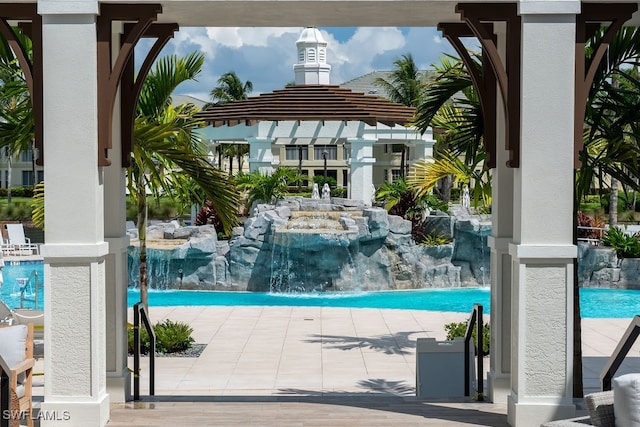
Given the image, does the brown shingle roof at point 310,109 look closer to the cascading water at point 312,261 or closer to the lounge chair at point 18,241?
the cascading water at point 312,261

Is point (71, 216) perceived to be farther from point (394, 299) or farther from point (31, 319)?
point (394, 299)

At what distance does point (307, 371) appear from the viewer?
38.7 feet

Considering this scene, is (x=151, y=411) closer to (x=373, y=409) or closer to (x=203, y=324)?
(x=373, y=409)

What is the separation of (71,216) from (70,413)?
1.60 metres

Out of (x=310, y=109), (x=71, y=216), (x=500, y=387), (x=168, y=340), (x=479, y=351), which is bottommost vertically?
(x=168, y=340)

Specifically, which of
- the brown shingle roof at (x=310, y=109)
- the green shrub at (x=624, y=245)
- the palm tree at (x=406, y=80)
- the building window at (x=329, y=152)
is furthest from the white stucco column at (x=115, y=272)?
the building window at (x=329, y=152)

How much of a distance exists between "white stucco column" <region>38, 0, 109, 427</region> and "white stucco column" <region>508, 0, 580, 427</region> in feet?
11.5

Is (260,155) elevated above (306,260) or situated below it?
above

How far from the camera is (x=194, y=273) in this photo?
23.7m

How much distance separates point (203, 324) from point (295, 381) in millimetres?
5149

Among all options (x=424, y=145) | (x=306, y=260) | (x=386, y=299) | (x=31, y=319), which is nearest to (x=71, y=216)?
(x=31, y=319)

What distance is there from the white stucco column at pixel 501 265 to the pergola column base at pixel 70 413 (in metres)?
3.79

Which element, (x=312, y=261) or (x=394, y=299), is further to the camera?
(x=312, y=261)

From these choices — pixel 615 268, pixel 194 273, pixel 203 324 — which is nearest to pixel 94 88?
pixel 203 324
